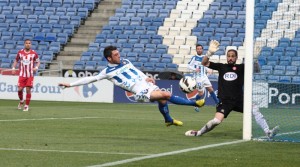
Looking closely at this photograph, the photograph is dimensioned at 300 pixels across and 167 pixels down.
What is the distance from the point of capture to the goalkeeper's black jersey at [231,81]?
595 inches

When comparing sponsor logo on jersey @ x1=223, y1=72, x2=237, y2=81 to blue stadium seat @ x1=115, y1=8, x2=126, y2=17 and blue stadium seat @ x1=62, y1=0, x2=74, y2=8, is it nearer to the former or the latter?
blue stadium seat @ x1=115, y1=8, x2=126, y2=17

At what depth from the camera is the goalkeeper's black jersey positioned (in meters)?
15.1

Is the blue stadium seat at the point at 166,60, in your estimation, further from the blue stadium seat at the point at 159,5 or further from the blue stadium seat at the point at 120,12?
the blue stadium seat at the point at 120,12

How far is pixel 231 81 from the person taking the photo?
49.7 feet

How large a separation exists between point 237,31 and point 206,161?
28831 millimetres

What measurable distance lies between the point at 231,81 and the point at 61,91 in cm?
2046

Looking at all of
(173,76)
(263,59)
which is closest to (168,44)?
(173,76)

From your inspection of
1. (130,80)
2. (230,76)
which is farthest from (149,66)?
(130,80)

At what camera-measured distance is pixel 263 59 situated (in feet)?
58.9

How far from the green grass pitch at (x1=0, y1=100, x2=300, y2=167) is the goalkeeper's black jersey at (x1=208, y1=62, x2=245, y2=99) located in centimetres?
81

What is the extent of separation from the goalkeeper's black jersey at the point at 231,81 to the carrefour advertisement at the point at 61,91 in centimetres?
1932

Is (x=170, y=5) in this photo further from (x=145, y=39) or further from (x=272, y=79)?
(x=272, y=79)

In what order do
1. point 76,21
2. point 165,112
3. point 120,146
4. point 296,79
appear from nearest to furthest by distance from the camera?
point 120,146, point 165,112, point 296,79, point 76,21

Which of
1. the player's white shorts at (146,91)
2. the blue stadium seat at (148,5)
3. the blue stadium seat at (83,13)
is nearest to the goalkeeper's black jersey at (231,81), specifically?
the player's white shorts at (146,91)
